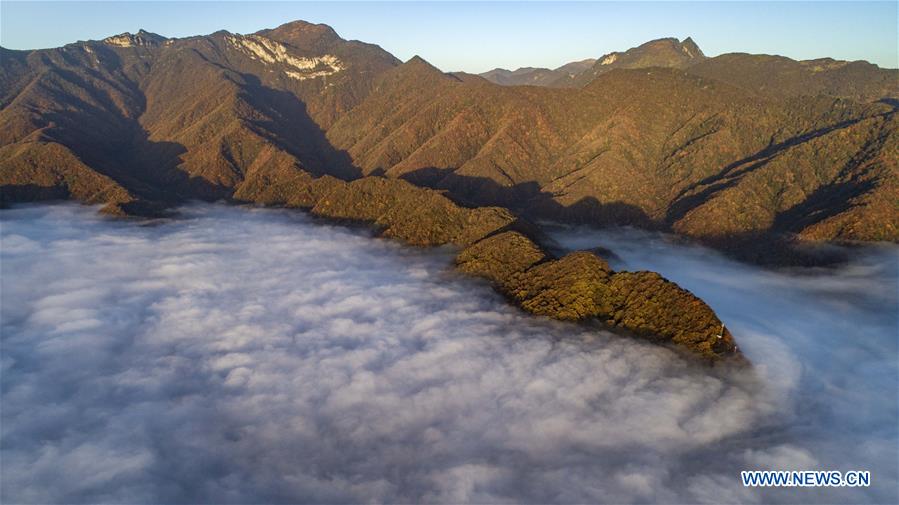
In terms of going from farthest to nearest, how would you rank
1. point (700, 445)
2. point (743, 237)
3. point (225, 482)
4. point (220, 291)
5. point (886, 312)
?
point (743, 237) < point (220, 291) < point (886, 312) < point (700, 445) < point (225, 482)

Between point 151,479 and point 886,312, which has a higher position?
point 886,312

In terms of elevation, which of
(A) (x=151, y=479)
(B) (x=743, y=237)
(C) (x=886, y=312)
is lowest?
(A) (x=151, y=479)

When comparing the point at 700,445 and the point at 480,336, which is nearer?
the point at 700,445

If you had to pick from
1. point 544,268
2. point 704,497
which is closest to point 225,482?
point 704,497

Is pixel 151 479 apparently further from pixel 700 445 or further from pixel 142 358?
pixel 700 445

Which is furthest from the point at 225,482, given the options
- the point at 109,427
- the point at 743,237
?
the point at 743,237

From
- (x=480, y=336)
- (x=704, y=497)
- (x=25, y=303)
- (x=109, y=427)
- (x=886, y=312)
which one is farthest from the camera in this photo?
(x=25, y=303)

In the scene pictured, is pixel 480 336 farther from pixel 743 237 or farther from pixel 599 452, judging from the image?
pixel 743 237
